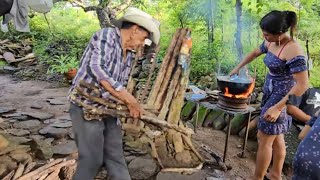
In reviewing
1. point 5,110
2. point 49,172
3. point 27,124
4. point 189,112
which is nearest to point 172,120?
point 49,172

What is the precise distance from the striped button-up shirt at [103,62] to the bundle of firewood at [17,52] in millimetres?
10163

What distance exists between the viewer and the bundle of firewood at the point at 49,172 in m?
2.98

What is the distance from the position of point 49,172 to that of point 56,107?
150 inches

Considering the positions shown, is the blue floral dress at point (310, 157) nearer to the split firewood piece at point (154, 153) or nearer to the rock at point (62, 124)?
the split firewood piece at point (154, 153)

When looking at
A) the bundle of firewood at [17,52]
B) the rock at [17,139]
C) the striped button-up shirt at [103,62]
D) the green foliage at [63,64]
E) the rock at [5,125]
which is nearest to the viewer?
the striped button-up shirt at [103,62]

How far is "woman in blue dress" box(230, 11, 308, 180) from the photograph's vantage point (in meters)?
2.94

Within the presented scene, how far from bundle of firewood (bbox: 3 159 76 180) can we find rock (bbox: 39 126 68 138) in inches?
55.3

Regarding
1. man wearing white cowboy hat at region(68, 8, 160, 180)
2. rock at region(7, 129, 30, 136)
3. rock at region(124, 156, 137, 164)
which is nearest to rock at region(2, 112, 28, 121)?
rock at region(7, 129, 30, 136)

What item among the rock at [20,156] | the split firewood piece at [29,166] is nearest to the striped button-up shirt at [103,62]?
the split firewood piece at [29,166]

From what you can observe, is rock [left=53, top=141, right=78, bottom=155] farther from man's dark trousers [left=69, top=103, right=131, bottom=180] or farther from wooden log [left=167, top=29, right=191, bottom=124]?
man's dark trousers [left=69, top=103, right=131, bottom=180]

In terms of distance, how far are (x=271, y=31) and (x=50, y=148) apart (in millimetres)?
3241

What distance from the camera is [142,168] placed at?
12.5 ft

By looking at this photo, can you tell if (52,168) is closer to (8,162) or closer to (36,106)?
(8,162)

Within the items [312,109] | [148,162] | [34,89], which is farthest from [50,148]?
[34,89]
